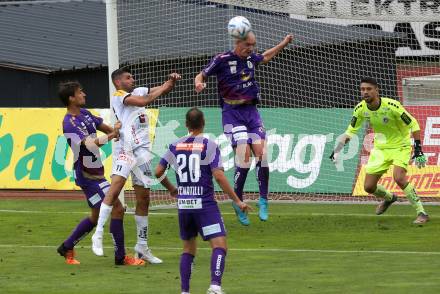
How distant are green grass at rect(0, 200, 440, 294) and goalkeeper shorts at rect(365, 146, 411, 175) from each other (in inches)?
35.1

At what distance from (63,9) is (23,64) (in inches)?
216

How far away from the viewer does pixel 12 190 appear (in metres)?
24.3

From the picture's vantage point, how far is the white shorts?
14.2m

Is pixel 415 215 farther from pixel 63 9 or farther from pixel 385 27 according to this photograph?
pixel 63 9

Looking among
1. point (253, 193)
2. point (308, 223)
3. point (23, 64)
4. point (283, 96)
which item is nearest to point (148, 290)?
point (308, 223)

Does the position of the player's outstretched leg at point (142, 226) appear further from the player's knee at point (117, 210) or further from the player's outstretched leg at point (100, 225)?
the player's outstretched leg at point (100, 225)

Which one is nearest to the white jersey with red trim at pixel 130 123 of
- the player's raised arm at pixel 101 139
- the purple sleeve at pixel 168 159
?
the player's raised arm at pixel 101 139

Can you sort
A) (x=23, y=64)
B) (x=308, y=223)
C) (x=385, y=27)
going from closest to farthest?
(x=308, y=223), (x=385, y=27), (x=23, y=64)

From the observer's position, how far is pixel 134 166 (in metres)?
14.2

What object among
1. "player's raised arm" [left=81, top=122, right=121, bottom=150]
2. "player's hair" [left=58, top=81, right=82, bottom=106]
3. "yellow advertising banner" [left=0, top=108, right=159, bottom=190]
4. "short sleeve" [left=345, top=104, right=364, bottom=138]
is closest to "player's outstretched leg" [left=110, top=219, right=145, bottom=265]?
"player's raised arm" [left=81, top=122, right=121, bottom=150]

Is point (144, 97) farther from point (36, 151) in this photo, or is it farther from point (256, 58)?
point (36, 151)

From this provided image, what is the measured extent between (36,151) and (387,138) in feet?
28.7

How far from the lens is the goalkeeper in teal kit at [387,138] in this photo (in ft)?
A: 59.0

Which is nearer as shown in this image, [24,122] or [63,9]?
[24,122]
